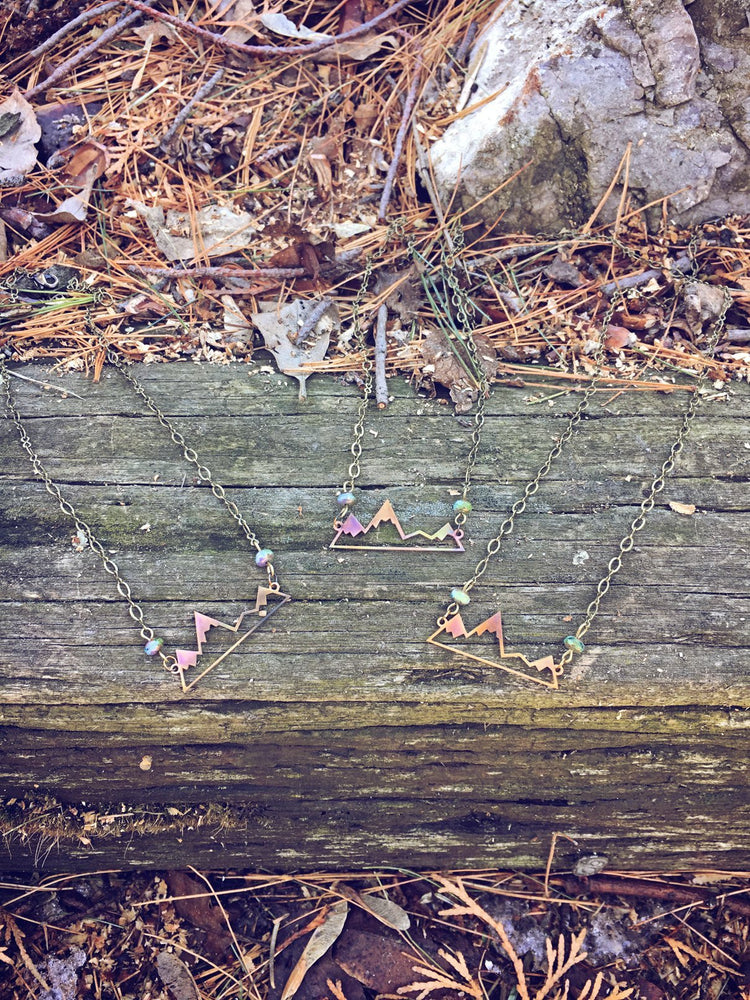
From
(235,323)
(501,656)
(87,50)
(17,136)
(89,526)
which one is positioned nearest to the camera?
(501,656)

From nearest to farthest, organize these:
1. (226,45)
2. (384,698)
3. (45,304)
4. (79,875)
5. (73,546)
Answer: (384,698), (73,546), (79,875), (45,304), (226,45)

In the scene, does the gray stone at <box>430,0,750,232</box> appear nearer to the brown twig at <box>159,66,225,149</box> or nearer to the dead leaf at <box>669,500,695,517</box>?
the brown twig at <box>159,66,225,149</box>

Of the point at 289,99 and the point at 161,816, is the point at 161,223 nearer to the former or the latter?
the point at 289,99

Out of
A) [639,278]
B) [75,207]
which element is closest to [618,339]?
[639,278]

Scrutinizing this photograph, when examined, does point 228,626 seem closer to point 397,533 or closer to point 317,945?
point 397,533

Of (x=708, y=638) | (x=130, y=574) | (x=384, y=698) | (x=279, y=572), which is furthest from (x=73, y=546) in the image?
(x=708, y=638)

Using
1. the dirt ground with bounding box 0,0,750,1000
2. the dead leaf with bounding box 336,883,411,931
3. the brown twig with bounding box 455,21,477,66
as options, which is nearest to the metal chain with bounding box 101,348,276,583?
the dirt ground with bounding box 0,0,750,1000
